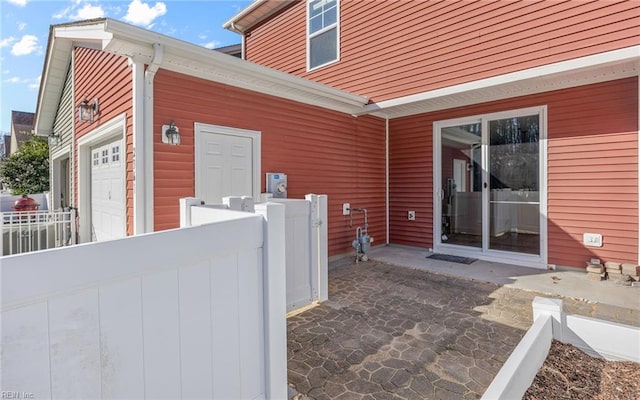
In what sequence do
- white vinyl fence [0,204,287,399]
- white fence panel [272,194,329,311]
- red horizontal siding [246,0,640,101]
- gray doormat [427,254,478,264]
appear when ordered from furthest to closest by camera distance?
gray doormat [427,254,478,264] → red horizontal siding [246,0,640,101] → white fence panel [272,194,329,311] → white vinyl fence [0,204,287,399]

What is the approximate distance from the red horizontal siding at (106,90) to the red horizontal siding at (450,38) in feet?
13.1

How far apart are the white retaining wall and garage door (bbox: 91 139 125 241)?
4352 mm

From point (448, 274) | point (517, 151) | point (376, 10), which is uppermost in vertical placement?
point (376, 10)

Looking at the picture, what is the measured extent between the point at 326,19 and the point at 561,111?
483 centimetres

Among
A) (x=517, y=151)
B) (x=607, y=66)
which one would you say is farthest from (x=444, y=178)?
(x=607, y=66)

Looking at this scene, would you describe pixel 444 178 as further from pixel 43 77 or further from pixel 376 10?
pixel 43 77

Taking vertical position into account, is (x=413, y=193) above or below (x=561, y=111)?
below

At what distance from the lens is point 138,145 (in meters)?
3.62

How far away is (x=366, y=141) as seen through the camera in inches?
256

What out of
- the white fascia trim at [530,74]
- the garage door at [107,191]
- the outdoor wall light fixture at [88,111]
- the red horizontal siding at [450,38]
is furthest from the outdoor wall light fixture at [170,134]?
the red horizontal siding at [450,38]

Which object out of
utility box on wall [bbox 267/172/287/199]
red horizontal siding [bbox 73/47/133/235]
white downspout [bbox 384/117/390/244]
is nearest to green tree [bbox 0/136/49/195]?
red horizontal siding [bbox 73/47/133/235]

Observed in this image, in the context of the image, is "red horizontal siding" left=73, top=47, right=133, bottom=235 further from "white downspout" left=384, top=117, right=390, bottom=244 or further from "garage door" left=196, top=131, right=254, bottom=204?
"white downspout" left=384, top=117, right=390, bottom=244

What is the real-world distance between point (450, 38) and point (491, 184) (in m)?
2.49

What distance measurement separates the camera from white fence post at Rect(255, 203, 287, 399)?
5.61 feet
